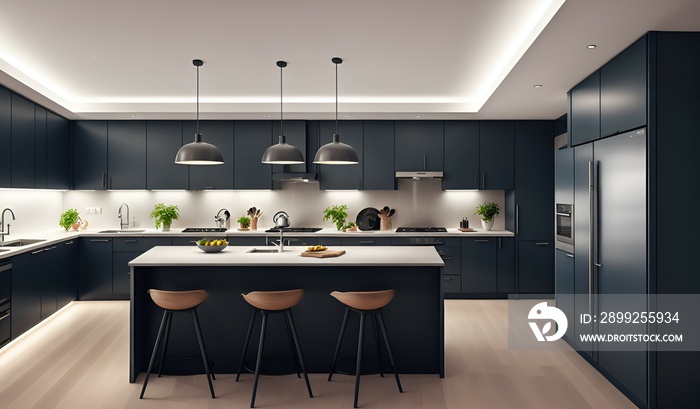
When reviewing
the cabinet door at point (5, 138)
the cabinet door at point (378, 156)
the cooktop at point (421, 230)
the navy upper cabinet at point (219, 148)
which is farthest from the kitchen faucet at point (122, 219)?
the cooktop at point (421, 230)

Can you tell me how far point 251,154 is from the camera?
646cm

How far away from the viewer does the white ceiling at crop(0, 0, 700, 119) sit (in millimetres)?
3080

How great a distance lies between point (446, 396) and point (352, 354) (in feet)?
2.69

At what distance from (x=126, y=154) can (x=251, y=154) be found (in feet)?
5.56

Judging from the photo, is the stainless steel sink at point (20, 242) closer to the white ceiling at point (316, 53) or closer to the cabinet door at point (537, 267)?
the white ceiling at point (316, 53)

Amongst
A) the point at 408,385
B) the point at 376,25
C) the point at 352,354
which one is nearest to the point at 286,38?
the point at 376,25

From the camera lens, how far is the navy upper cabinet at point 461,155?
6.44 metres

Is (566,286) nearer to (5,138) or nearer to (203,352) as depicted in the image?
(203,352)

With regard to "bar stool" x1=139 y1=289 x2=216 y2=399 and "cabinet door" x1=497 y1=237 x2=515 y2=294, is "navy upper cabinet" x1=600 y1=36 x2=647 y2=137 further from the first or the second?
"bar stool" x1=139 y1=289 x2=216 y2=399

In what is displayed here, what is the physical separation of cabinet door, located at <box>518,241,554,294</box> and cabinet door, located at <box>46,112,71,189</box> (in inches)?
236

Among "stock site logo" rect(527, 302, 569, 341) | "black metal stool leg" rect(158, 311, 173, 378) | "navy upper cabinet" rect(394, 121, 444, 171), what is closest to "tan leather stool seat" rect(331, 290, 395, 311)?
"black metal stool leg" rect(158, 311, 173, 378)

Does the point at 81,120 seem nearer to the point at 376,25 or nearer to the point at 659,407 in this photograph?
the point at 376,25

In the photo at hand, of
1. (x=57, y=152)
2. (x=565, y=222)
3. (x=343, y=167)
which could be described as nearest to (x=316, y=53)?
(x=343, y=167)

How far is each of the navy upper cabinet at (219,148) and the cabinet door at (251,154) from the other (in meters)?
0.10
